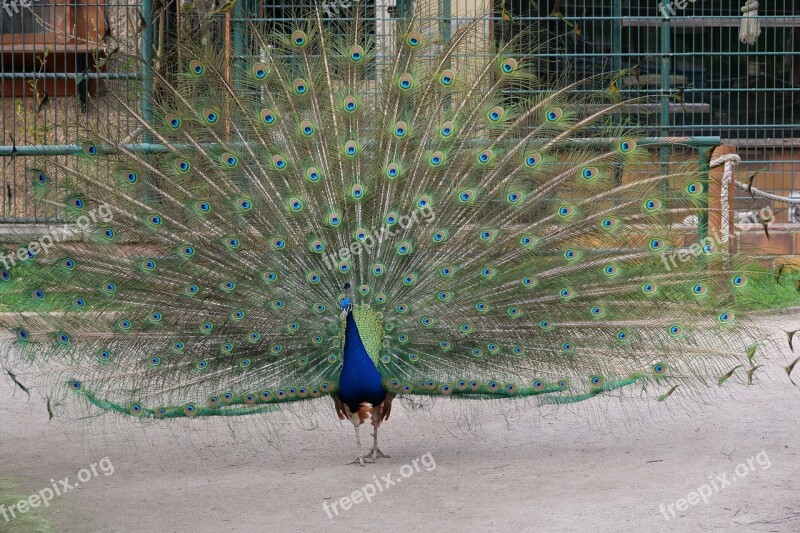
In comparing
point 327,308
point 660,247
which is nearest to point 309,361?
point 327,308

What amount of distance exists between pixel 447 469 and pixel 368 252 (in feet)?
3.89

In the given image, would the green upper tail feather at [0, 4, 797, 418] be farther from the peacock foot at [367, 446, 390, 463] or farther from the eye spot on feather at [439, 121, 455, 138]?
the peacock foot at [367, 446, 390, 463]

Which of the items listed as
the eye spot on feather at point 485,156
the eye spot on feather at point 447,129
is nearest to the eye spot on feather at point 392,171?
the eye spot on feather at point 447,129

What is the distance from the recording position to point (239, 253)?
581cm

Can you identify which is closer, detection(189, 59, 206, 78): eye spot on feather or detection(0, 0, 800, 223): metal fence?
detection(189, 59, 206, 78): eye spot on feather

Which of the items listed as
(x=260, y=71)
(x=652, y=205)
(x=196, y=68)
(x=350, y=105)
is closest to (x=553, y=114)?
(x=652, y=205)

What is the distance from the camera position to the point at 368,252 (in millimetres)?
5840

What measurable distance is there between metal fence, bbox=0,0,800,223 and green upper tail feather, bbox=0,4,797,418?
1.56 feet

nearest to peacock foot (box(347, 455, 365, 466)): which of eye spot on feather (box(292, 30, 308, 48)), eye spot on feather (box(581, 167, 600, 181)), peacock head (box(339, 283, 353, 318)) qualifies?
peacock head (box(339, 283, 353, 318))

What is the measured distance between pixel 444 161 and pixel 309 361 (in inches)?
48.6

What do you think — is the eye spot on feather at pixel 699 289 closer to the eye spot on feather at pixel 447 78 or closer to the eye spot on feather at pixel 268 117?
the eye spot on feather at pixel 447 78

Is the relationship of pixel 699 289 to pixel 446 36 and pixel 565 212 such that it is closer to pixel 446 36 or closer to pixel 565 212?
pixel 565 212

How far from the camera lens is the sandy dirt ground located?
4996 mm

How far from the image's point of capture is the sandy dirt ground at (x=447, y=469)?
500cm
